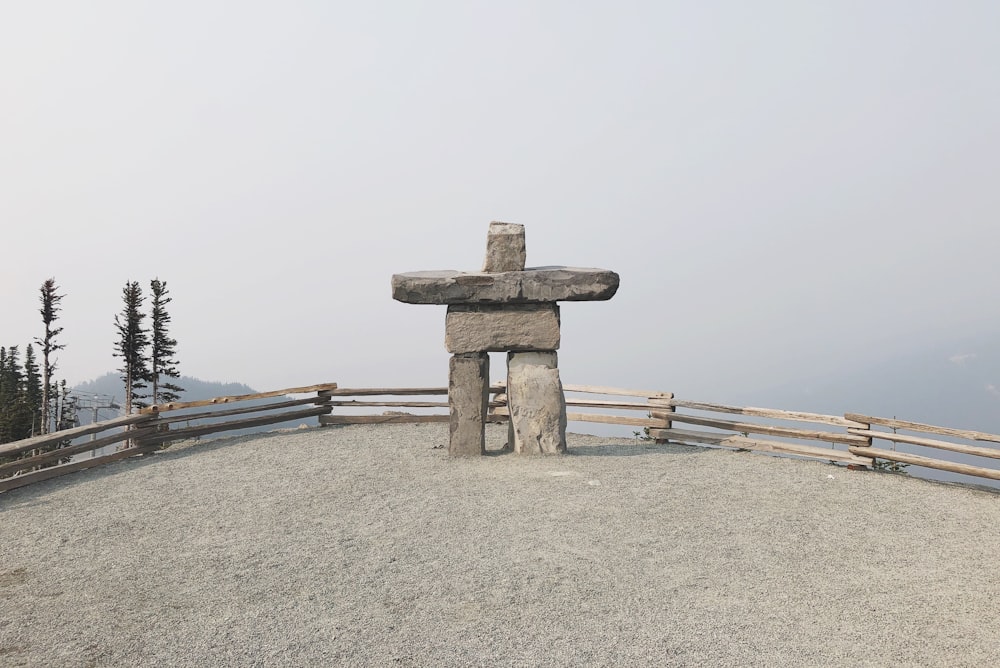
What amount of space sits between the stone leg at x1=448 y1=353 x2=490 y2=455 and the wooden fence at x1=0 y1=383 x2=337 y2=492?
3.70m

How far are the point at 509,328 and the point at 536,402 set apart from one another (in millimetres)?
1171

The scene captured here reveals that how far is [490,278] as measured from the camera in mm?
9734

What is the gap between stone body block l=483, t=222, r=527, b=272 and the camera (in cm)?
1002

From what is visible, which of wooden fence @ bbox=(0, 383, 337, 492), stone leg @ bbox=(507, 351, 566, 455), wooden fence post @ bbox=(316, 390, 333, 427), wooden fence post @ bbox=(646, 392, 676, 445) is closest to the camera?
wooden fence @ bbox=(0, 383, 337, 492)

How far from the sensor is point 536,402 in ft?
32.8

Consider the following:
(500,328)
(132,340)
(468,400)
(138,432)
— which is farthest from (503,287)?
(132,340)

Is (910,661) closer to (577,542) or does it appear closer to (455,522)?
(577,542)

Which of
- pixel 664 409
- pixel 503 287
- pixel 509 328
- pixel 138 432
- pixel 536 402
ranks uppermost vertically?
pixel 503 287

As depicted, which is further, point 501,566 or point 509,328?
point 509,328

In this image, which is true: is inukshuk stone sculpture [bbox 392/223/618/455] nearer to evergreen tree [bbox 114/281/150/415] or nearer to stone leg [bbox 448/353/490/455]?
stone leg [bbox 448/353/490/455]

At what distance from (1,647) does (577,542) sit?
4.83m

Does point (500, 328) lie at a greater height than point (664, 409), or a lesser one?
greater

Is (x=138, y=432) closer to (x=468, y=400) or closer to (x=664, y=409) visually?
(x=468, y=400)

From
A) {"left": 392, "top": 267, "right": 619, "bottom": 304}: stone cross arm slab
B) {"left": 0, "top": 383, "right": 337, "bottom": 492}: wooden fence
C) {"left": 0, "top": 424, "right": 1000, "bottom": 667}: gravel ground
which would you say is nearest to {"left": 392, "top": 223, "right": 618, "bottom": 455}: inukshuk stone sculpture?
{"left": 392, "top": 267, "right": 619, "bottom": 304}: stone cross arm slab
